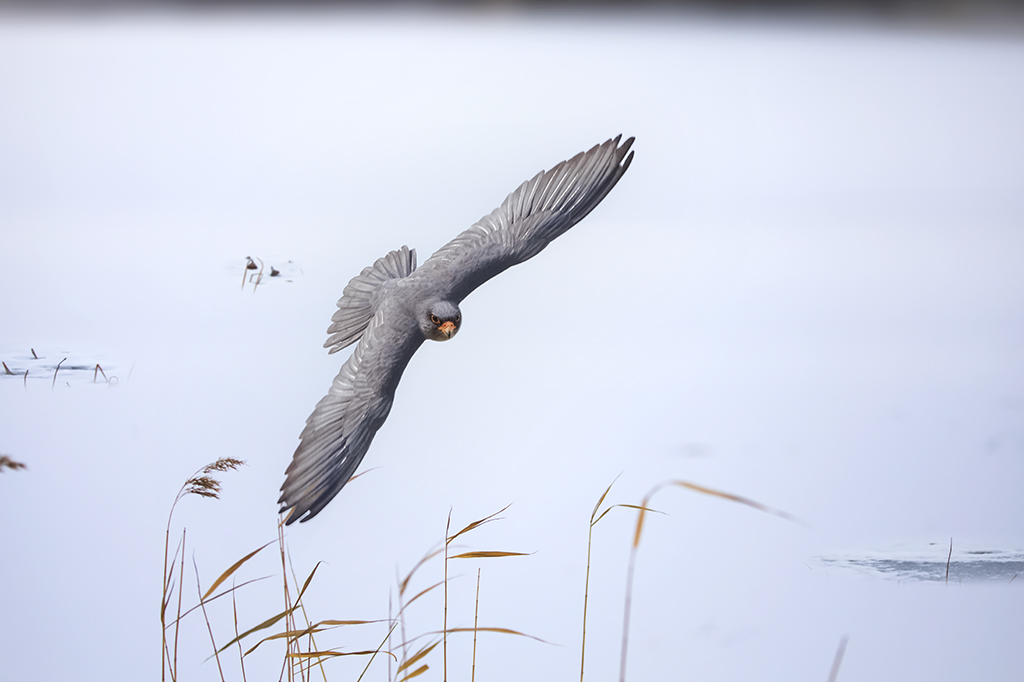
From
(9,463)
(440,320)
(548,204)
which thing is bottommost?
(9,463)

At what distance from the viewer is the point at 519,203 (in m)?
2.04

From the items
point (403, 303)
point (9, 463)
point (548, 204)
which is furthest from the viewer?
point (548, 204)

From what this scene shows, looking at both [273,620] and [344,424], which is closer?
[273,620]

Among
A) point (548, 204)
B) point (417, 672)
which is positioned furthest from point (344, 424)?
point (548, 204)

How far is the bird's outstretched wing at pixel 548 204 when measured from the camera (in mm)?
2008

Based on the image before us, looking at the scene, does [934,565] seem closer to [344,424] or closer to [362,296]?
[344,424]

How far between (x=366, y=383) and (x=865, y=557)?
1.28 metres

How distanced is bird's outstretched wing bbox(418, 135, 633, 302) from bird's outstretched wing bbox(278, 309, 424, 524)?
1.22 ft

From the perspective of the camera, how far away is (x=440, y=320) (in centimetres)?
184

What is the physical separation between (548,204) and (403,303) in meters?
0.51

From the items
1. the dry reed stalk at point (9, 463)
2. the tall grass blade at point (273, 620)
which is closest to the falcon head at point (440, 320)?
the tall grass blade at point (273, 620)

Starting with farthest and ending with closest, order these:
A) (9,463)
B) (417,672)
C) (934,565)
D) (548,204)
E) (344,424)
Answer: (548,204) < (934,565) < (344,424) < (417,672) < (9,463)

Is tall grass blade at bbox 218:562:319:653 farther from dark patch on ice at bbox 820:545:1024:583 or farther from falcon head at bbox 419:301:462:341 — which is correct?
dark patch on ice at bbox 820:545:1024:583

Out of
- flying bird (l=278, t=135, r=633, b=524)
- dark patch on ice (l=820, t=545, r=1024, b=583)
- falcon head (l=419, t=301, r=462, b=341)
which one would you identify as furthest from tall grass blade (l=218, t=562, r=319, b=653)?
dark patch on ice (l=820, t=545, r=1024, b=583)
